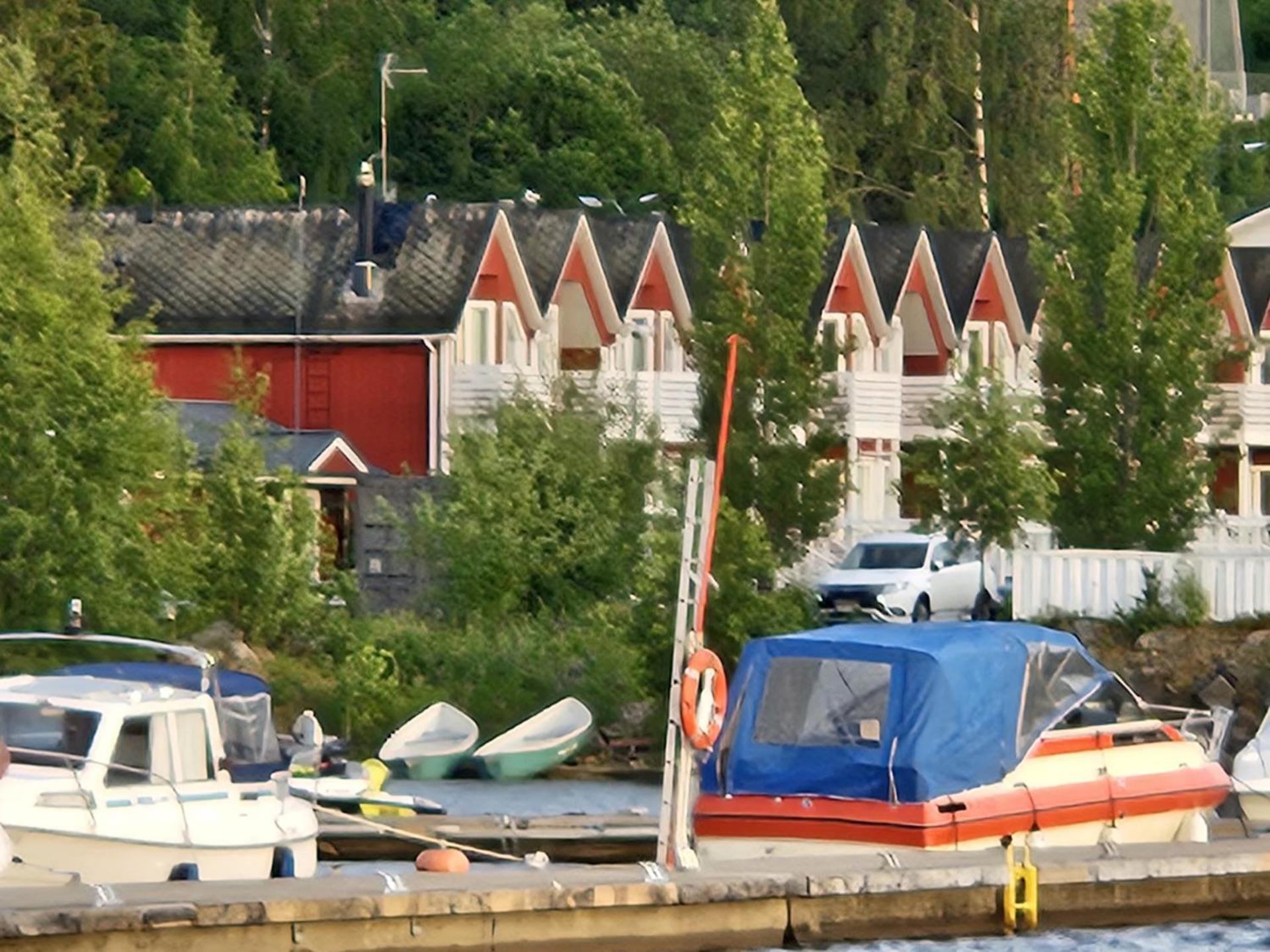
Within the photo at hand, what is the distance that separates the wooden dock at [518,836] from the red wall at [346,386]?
103ft

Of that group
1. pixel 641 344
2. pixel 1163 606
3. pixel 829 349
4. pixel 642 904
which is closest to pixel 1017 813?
pixel 642 904

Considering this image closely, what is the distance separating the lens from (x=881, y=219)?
325 feet

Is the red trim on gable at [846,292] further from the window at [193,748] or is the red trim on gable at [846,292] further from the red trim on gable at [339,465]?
the window at [193,748]

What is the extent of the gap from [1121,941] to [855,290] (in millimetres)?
45225

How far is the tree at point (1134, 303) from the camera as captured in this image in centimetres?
5503

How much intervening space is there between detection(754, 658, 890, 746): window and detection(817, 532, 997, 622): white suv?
2821 centimetres

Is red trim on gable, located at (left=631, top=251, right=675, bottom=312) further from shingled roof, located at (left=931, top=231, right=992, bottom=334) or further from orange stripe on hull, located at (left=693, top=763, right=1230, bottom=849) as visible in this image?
orange stripe on hull, located at (left=693, top=763, right=1230, bottom=849)

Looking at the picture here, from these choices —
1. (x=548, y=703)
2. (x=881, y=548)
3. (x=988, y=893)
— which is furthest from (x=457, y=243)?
(x=988, y=893)

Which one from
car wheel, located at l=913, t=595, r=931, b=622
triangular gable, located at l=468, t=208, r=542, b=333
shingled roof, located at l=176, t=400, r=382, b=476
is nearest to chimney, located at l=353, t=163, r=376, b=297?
triangular gable, located at l=468, t=208, r=542, b=333

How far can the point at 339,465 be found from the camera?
206 ft

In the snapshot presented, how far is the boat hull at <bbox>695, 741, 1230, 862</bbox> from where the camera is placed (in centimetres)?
2886

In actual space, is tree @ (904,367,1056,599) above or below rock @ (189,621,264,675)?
above

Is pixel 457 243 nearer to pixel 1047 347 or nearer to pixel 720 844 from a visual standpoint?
pixel 1047 347

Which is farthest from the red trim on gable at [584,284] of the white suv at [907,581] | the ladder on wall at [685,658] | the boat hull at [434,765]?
the ladder on wall at [685,658]
